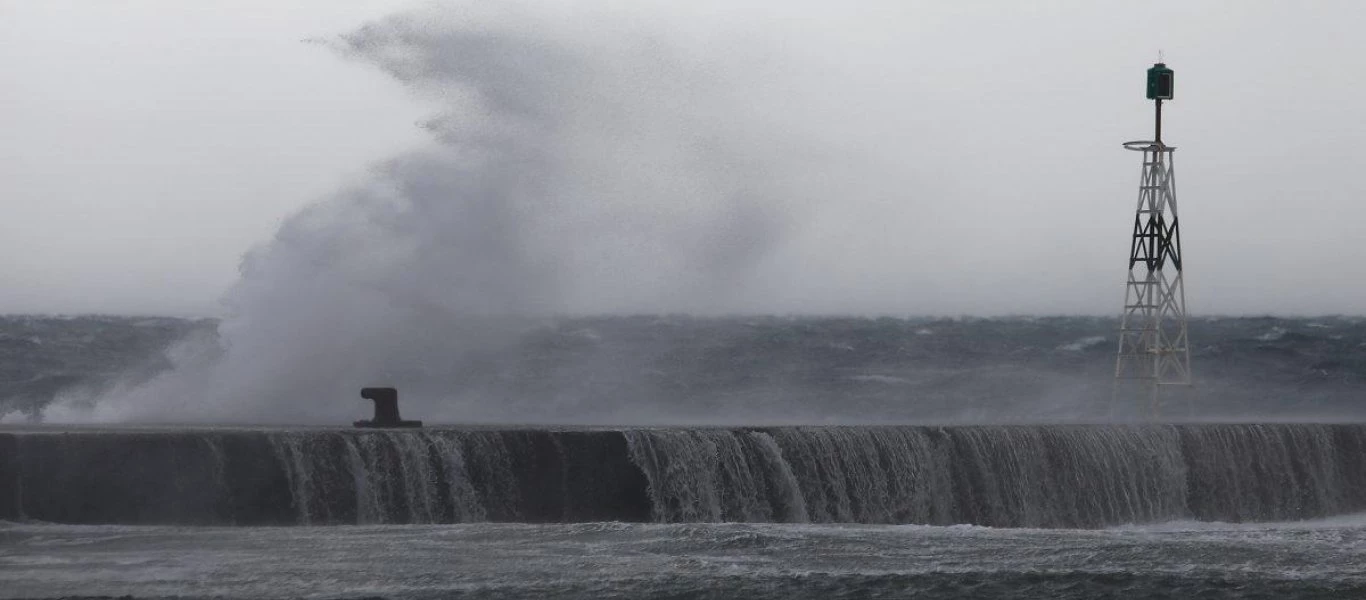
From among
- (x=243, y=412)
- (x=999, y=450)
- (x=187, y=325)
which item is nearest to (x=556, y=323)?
(x=187, y=325)

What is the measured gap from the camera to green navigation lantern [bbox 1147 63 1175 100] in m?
23.4

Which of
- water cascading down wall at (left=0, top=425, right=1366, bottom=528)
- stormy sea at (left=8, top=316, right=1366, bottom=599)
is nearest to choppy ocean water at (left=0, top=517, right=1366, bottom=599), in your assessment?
stormy sea at (left=8, top=316, right=1366, bottom=599)

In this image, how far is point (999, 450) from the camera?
19.8m

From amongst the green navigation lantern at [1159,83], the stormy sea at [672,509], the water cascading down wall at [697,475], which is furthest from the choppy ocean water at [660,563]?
the green navigation lantern at [1159,83]

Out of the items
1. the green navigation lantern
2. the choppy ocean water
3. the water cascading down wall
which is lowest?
the choppy ocean water

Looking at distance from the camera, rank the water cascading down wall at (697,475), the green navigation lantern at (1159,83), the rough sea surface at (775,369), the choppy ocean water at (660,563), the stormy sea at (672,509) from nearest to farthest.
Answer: the choppy ocean water at (660,563) → the stormy sea at (672,509) → the water cascading down wall at (697,475) → the green navigation lantern at (1159,83) → the rough sea surface at (775,369)

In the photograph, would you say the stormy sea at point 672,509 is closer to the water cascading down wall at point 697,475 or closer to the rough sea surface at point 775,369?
the water cascading down wall at point 697,475

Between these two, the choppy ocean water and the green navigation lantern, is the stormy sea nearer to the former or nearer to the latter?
the choppy ocean water

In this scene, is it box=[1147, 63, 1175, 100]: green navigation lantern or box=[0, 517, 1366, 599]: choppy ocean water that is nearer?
box=[0, 517, 1366, 599]: choppy ocean water

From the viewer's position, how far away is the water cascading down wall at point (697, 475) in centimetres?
1591

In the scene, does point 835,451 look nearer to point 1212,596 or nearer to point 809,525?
point 809,525

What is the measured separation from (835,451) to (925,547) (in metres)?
3.17

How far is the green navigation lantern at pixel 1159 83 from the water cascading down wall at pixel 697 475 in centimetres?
463

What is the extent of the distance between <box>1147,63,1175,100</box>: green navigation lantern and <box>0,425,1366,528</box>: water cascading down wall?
4632mm
